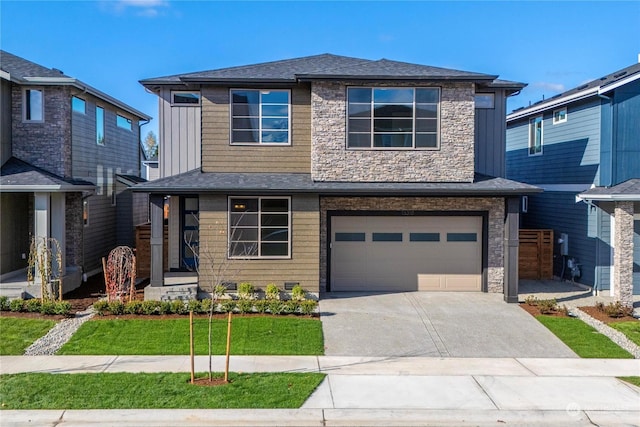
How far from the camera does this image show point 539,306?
44.1ft

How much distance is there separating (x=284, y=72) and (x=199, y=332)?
756cm

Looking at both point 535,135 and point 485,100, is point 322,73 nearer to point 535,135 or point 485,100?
point 485,100

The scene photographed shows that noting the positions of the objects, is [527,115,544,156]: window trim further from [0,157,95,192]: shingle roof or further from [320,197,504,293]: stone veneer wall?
[0,157,95,192]: shingle roof

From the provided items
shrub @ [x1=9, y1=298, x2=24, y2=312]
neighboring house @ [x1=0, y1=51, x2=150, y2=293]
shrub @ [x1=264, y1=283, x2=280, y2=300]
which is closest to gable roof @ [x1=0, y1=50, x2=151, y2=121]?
neighboring house @ [x1=0, y1=51, x2=150, y2=293]

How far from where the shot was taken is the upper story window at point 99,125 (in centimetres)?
1883

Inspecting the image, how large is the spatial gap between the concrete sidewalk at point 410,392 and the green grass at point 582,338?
0.36 metres

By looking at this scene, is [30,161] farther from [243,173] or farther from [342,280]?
[342,280]

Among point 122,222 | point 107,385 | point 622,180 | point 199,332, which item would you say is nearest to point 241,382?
point 107,385

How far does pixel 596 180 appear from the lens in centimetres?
1622

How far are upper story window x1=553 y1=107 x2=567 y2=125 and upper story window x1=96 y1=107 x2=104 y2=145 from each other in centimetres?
1574

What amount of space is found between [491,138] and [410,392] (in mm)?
9956

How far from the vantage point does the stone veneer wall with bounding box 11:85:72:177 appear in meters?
15.7

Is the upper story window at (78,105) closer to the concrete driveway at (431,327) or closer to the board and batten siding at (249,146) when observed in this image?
the board and batten siding at (249,146)

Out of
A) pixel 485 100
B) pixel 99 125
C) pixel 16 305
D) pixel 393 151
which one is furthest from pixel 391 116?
pixel 99 125
